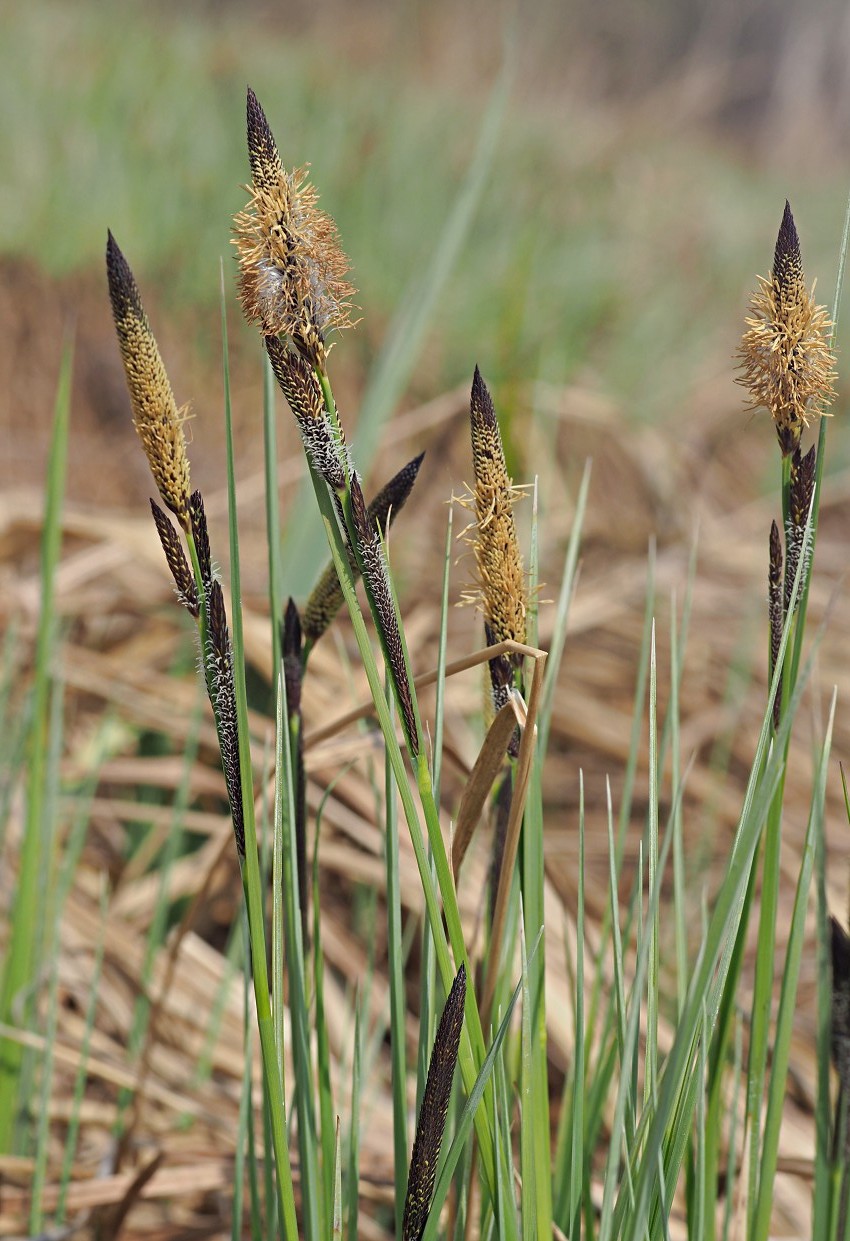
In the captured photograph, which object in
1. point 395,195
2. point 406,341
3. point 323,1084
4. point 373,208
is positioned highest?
point 395,195

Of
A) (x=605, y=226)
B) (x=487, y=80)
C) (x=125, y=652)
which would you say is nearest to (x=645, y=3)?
(x=487, y=80)

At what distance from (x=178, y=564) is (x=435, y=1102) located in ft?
0.63

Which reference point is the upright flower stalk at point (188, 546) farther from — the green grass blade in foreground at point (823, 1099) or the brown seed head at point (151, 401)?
the green grass blade in foreground at point (823, 1099)

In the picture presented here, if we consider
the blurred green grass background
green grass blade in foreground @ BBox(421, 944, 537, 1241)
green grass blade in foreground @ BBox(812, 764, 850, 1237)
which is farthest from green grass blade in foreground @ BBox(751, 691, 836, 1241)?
the blurred green grass background

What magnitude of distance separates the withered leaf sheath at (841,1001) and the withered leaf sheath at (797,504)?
130mm

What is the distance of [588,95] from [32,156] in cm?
532

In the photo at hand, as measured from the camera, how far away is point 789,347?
0.36m

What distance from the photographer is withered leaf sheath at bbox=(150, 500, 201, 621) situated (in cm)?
34

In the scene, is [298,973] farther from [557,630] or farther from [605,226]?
[605,226]

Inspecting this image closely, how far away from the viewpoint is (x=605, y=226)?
155 inches

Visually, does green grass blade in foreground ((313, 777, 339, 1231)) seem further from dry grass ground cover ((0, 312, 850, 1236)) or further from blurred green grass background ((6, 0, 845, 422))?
blurred green grass background ((6, 0, 845, 422))

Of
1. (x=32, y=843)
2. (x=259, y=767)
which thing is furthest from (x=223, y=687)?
(x=259, y=767)

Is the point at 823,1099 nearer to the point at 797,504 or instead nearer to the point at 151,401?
the point at 797,504

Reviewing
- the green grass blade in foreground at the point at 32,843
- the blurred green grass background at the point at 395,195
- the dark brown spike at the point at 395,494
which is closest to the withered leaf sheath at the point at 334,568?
the dark brown spike at the point at 395,494
